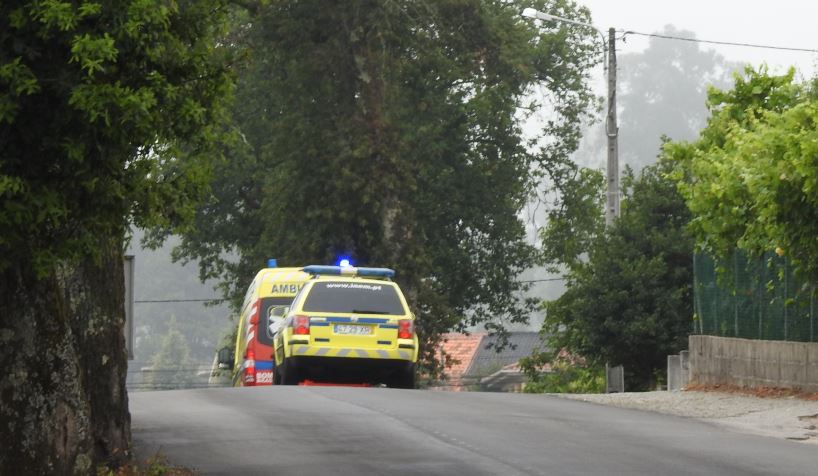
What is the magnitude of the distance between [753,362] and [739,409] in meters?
2.37

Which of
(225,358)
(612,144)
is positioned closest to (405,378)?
(225,358)

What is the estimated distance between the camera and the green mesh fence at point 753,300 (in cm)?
2341

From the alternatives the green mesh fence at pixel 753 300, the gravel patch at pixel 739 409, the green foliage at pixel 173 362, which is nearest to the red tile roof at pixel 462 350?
the green foliage at pixel 173 362

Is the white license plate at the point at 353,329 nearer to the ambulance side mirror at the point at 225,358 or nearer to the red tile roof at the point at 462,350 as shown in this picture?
the ambulance side mirror at the point at 225,358

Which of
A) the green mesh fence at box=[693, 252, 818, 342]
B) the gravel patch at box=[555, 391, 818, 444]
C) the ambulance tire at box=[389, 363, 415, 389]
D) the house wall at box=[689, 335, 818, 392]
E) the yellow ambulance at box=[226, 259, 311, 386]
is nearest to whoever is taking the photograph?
the gravel patch at box=[555, 391, 818, 444]

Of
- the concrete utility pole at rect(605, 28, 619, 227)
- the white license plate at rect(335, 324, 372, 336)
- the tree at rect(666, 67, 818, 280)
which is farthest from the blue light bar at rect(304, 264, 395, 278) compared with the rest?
the concrete utility pole at rect(605, 28, 619, 227)

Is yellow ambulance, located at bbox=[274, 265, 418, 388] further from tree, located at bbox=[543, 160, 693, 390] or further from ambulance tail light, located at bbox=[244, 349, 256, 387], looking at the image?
tree, located at bbox=[543, 160, 693, 390]

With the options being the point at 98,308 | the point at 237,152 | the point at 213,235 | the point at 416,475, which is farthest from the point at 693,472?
the point at 213,235

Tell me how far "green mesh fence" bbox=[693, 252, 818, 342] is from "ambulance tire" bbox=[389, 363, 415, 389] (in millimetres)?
4556

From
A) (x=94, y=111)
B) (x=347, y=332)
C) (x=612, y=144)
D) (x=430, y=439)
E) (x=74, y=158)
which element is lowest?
(x=430, y=439)

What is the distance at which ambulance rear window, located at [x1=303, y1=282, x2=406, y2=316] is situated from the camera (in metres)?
24.5

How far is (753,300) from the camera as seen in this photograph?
25125 millimetres

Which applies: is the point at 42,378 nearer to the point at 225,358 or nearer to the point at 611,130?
the point at 225,358

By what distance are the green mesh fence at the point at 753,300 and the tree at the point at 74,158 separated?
12.0 m
